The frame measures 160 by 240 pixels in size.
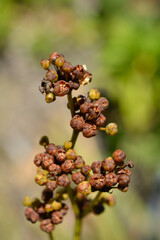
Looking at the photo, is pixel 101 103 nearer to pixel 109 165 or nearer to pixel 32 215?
pixel 109 165

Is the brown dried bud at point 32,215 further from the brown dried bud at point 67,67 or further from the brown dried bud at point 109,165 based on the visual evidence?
the brown dried bud at point 67,67

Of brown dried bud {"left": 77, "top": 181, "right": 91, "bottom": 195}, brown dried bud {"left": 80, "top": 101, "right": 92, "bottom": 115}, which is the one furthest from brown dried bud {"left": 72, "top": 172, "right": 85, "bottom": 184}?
brown dried bud {"left": 80, "top": 101, "right": 92, "bottom": 115}

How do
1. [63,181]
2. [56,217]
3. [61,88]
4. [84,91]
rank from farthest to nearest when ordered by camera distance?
[84,91], [56,217], [63,181], [61,88]

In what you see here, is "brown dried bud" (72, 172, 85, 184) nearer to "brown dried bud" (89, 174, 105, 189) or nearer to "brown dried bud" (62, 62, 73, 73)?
"brown dried bud" (89, 174, 105, 189)

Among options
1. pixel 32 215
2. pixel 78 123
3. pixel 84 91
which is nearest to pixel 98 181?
pixel 78 123

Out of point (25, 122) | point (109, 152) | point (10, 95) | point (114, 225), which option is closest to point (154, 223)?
point (114, 225)

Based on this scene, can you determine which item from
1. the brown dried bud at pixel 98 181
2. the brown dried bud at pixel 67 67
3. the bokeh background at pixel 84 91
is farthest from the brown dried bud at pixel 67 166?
the bokeh background at pixel 84 91
